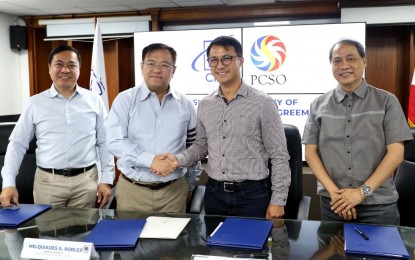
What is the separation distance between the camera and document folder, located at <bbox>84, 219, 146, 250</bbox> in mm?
1372

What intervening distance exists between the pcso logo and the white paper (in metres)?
3.86

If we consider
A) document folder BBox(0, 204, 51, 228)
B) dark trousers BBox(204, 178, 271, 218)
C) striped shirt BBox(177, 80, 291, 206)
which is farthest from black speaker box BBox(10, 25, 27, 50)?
dark trousers BBox(204, 178, 271, 218)

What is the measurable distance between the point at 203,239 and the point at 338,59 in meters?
1.08

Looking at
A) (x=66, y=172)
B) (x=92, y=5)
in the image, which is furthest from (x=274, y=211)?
(x=92, y=5)

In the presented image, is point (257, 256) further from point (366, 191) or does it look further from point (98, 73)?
point (98, 73)

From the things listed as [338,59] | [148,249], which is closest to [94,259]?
[148,249]

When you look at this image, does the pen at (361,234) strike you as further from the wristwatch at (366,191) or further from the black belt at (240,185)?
the black belt at (240,185)

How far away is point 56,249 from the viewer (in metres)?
1.27

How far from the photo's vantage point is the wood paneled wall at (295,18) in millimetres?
5602

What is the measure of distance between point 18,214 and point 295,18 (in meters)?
5.06

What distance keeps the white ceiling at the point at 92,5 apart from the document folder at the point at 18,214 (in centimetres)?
433

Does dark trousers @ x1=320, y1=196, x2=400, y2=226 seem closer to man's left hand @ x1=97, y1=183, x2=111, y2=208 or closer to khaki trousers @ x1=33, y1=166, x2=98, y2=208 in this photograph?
man's left hand @ x1=97, y1=183, x2=111, y2=208

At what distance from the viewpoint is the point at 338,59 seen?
6.27ft

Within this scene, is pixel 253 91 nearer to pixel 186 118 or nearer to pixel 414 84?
pixel 186 118
